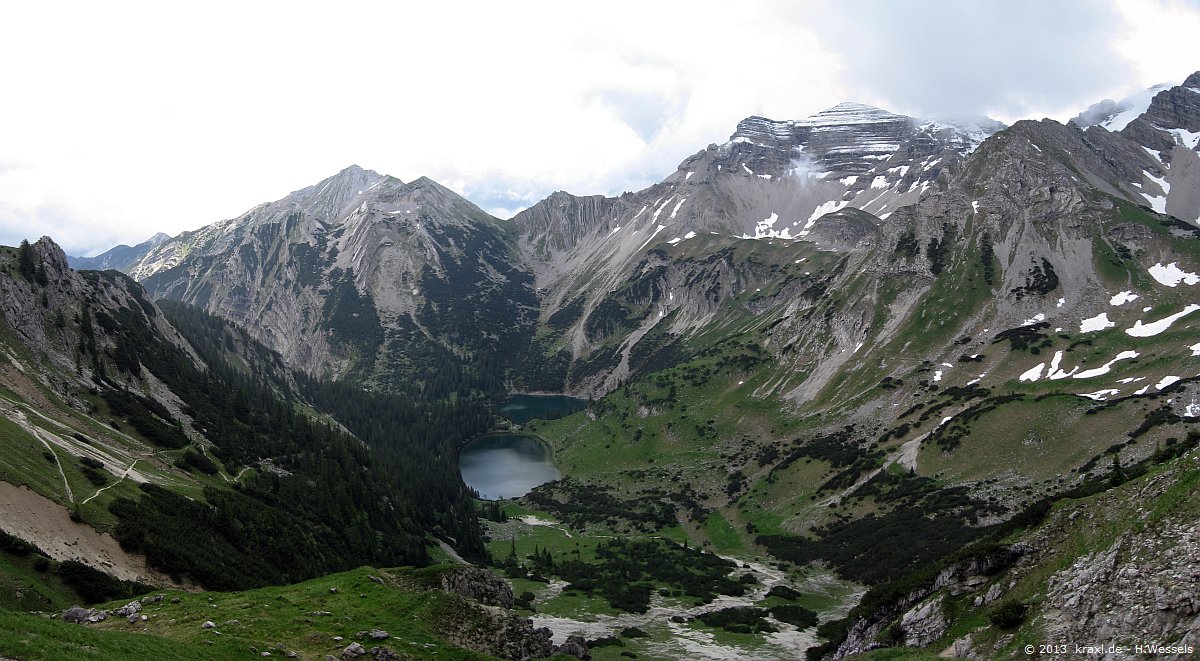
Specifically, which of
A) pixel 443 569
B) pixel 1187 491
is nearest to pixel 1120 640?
pixel 1187 491

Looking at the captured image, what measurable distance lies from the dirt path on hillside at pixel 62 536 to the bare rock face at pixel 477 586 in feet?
77.7

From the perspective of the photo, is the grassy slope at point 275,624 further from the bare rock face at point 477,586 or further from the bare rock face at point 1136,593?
the bare rock face at point 1136,593

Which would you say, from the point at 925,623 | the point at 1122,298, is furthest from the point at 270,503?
the point at 1122,298

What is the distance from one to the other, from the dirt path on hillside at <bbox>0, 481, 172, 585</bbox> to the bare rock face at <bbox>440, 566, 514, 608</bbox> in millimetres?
23689

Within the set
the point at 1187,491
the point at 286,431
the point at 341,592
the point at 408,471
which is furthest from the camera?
the point at 408,471

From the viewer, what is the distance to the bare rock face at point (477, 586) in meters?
52.6

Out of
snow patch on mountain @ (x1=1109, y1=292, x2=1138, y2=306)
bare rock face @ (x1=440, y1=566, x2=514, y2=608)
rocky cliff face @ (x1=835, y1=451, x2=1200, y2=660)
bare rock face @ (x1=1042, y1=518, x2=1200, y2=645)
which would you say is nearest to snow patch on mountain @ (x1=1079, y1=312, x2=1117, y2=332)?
snow patch on mountain @ (x1=1109, y1=292, x2=1138, y2=306)

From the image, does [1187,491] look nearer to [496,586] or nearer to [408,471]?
[496,586]

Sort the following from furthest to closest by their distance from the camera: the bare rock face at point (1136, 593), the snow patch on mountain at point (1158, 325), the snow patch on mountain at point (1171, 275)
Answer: the snow patch on mountain at point (1171, 275) < the snow patch on mountain at point (1158, 325) < the bare rock face at point (1136, 593)

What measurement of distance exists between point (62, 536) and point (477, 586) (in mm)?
31879

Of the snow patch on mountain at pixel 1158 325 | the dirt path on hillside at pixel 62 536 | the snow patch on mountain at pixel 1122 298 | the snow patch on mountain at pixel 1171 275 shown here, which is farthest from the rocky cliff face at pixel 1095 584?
the snow patch on mountain at pixel 1171 275

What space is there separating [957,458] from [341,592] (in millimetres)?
108448

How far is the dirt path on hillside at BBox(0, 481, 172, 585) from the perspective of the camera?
46531 mm

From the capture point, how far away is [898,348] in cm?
17812
